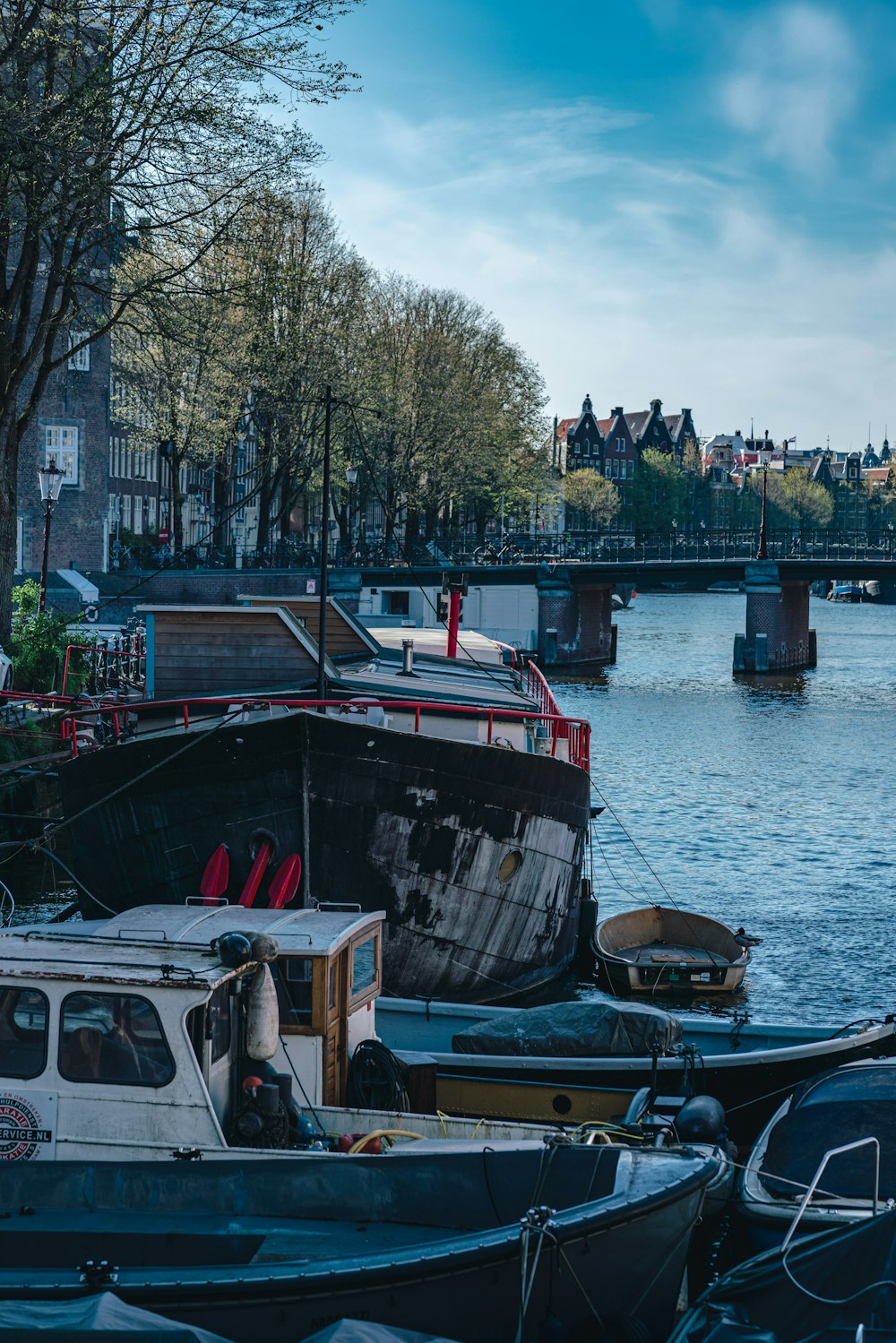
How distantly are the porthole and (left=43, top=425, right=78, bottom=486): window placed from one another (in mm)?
43193

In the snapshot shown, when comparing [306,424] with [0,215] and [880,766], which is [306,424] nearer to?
[880,766]

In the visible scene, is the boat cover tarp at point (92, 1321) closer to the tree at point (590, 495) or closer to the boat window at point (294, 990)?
the boat window at point (294, 990)

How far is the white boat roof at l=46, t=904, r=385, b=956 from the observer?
11219 millimetres

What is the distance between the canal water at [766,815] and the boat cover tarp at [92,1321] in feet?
46.8

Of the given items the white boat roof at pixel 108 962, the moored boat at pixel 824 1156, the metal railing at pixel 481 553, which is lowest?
the moored boat at pixel 824 1156

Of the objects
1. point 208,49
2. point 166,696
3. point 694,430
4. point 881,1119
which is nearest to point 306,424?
point 208,49

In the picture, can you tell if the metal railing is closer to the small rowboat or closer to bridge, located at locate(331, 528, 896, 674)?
bridge, located at locate(331, 528, 896, 674)

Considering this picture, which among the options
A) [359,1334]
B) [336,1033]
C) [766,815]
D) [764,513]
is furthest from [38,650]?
[764,513]

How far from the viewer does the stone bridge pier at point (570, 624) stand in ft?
242

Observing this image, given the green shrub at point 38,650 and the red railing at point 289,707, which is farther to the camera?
the green shrub at point 38,650

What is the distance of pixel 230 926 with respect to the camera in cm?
1177

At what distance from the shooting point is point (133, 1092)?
32.3ft

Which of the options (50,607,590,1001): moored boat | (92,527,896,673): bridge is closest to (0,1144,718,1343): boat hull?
(50,607,590,1001): moored boat

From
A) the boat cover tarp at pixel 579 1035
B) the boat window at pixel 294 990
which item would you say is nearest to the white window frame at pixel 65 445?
the boat cover tarp at pixel 579 1035
